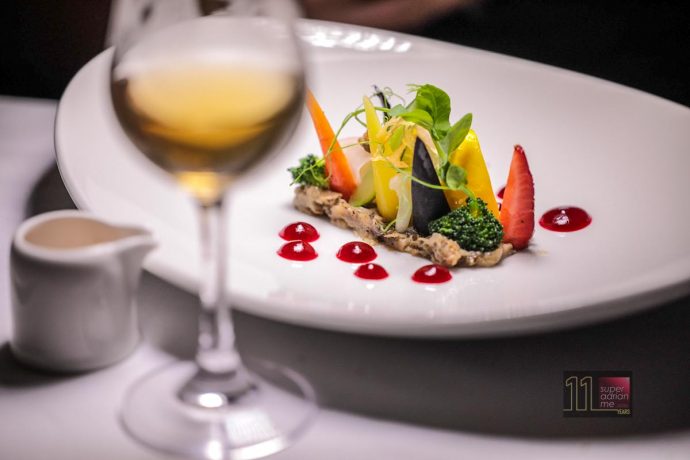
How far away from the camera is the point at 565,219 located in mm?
1766

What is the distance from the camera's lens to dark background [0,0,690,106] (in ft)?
11.4

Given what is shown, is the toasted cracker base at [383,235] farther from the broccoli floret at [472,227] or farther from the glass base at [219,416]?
the glass base at [219,416]

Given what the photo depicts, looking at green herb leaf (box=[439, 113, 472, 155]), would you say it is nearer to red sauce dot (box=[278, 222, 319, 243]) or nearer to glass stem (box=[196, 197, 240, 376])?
red sauce dot (box=[278, 222, 319, 243])

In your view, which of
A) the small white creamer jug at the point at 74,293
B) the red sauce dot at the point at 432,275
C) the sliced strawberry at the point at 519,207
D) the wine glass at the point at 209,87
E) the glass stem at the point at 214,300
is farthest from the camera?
the sliced strawberry at the point at 519,207

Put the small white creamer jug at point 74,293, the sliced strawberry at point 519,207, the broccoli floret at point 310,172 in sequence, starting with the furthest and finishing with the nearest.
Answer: the broccoli floret at point 310,172 < the sliced strawberry at point 519,207 < the small white creamer jug at point 74,293

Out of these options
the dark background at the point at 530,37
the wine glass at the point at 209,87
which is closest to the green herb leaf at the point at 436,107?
the wine glass at the point at 209,87

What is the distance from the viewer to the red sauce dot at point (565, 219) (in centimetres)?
175

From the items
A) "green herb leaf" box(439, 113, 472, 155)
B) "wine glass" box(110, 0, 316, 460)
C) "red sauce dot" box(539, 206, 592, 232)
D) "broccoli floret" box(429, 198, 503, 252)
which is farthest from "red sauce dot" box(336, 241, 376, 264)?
"wine glass" box(110, 0, 316, 460)

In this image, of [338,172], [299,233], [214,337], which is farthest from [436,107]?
[214,337]

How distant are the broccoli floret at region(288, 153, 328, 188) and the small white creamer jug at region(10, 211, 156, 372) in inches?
23.6

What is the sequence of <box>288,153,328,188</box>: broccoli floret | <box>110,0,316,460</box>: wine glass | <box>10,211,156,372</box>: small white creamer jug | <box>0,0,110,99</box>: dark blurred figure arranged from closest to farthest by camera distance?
<box>110,0,316,460</box>: wine glass < <box>10,211,156,372</box>: small white creamer jug < <box>288,153,328,188</box>: broccoli floret < <box>0,0,110,99</box>: dark blurred figure

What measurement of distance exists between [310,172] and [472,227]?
15.0 inches

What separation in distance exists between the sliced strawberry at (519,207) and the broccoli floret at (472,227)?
3 cm

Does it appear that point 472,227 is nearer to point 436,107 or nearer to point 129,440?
point 436,107
